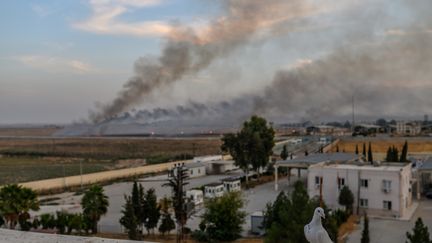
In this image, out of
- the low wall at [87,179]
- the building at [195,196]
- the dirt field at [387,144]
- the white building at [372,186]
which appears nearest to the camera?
the white building at [372,186]

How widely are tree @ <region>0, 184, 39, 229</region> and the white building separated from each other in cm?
1118

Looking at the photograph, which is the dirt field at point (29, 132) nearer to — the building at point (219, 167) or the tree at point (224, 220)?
the building at point (219, 167)

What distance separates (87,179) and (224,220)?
17.6 m

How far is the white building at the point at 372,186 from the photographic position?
20109 mm

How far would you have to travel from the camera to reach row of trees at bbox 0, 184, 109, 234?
15.9 m

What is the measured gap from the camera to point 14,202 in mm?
15891

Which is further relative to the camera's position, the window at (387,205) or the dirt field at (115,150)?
the dirt field at (115,150)

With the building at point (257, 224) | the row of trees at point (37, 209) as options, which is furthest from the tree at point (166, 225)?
the building at point (257, 224)

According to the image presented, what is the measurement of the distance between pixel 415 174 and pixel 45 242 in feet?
76.4

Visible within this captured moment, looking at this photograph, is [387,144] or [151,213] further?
[387,144]

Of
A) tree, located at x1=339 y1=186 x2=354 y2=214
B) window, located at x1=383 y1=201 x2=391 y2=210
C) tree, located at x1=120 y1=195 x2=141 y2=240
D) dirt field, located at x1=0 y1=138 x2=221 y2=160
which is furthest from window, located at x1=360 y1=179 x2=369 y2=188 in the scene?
dirt field, located at x1=0 y1=138 x2=221 y2=160

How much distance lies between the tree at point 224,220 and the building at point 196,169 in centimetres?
1808

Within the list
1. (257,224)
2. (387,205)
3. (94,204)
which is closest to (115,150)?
(94,204)

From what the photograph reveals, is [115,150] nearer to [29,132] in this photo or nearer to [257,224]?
[257,224]
